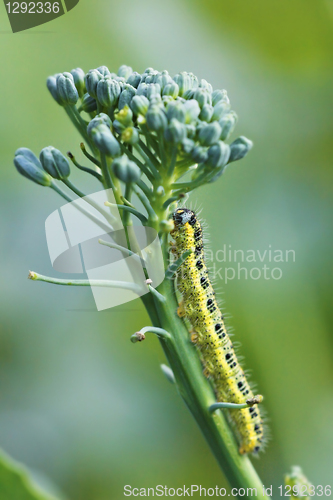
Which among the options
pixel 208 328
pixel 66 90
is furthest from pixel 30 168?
pixel 208 328

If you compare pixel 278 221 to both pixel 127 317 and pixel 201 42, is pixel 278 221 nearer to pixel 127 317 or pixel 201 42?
pixel 127 317

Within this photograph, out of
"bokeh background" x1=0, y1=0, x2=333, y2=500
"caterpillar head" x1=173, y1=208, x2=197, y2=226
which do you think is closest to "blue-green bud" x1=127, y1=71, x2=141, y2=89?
"caterpillar head" x1=173, y1=208, x2=197, y2=226

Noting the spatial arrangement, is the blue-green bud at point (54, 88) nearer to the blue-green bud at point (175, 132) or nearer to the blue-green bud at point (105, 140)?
the blue-green bud at point (105, 140)

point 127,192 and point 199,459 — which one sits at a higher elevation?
point 127,192

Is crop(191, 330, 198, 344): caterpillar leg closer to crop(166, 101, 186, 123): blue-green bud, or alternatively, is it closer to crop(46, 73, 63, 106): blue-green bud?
crop(166, 101, 186, 123): blue-green bud

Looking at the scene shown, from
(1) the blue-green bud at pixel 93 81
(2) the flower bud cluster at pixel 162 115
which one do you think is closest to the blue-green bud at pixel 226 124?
(2) the flower bud cluster at pixel 162 115

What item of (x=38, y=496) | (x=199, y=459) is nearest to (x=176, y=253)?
(x=38, y=496)
